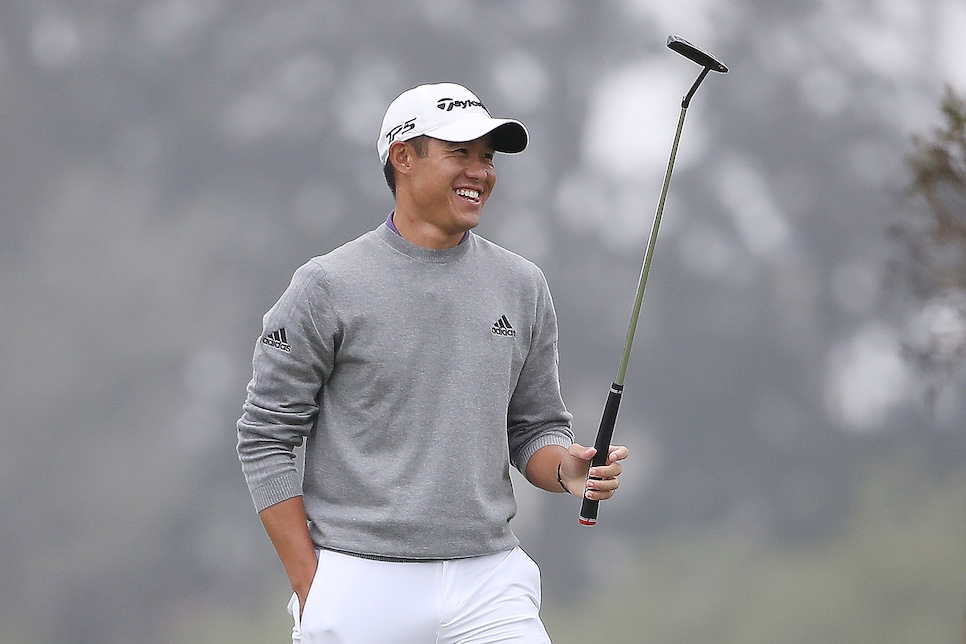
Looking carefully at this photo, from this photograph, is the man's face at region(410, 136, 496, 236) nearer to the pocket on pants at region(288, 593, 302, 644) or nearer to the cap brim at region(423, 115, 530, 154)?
the cap brim at region(423, 115, 530, 154)

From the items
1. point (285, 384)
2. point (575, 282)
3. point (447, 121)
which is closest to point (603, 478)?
point (285, 384)

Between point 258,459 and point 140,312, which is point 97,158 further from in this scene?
point 258,459

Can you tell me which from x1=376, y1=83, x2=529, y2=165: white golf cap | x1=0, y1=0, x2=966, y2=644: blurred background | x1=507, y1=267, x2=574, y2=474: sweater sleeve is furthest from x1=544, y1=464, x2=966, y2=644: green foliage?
x1=376, y1=83, x2=529, y2=165: white golf cap

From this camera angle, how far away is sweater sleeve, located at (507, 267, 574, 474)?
209 cm

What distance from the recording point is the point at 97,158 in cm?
381

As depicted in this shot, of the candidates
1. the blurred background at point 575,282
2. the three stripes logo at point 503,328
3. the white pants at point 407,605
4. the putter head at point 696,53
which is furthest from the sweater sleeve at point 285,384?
the blurred background at point 575,282

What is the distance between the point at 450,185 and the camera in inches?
76.4

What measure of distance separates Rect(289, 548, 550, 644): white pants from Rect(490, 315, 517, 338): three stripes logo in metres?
0.36

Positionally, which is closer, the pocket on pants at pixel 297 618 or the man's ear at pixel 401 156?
the pocket on pants at pixel 297 618

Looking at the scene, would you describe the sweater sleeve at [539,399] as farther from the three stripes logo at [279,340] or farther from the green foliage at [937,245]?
the green foliage at [937,245]

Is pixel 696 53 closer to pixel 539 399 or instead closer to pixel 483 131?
pixel 483 131

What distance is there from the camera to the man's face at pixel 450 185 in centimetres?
194

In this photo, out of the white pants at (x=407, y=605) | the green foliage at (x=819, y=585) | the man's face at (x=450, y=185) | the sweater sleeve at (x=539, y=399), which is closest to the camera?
the white pants at (x=407, y=605)

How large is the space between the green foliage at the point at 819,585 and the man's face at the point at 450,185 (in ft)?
7.13
